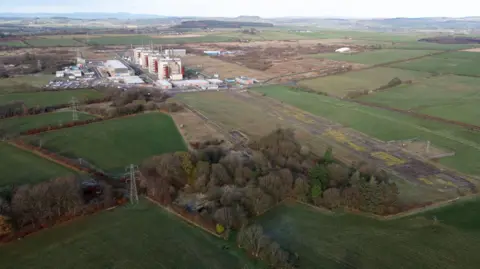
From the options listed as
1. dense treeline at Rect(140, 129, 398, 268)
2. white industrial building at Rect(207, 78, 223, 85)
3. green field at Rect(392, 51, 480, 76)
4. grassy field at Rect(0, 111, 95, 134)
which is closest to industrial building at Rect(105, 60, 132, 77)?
white industrial building at Rect(207, 78, 223, 85)

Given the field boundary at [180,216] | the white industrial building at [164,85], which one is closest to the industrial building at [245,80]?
the white industrial building at [164,85]

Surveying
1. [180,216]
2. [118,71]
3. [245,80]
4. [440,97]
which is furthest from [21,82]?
[440,97]

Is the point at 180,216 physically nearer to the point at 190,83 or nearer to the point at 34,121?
the point at 34,121

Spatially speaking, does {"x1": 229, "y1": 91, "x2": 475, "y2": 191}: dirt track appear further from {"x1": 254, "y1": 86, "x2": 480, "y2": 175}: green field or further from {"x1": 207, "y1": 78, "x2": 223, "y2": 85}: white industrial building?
{"x1": 207, "y1": 78, "x2": 223, "y2": 85}: white industrial building

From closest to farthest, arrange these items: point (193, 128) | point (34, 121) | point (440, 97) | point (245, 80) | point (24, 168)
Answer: point (24, 168), point (193, 128), point (34, 121), point (440, 97), point (245, 80)

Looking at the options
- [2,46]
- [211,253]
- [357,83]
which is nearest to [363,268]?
[211,253]

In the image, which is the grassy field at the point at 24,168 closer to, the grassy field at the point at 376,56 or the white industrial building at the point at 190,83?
the white industrial building at the point at 190,83
